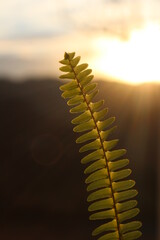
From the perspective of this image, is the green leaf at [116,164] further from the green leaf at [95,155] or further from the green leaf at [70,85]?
the green leaf at [70,85]

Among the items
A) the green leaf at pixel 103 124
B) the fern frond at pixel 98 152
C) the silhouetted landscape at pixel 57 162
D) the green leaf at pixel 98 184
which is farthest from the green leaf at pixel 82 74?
the silhouetted landscape at pixel 57 162

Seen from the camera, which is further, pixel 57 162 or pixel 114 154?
pixel 57 162

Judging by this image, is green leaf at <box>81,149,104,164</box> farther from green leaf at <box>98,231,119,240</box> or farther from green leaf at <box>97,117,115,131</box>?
Answer: green leaf at <box>98,231,119,240</box>

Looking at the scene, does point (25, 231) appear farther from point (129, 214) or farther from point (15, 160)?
point (129, 214)

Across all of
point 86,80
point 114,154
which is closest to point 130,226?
point 114,154

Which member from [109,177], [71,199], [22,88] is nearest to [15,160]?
[71,199]

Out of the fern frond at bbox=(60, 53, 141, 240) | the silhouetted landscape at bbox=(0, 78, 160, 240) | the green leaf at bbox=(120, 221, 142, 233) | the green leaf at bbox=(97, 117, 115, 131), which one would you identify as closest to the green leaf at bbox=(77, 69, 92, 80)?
the fern frond at bbox=(60, 53, 141, 240)

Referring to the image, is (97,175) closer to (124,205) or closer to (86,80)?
(124,205)

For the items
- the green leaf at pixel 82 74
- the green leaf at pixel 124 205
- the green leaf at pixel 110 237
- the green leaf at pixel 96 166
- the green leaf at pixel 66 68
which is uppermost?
the green leaf at pixel 66 68
